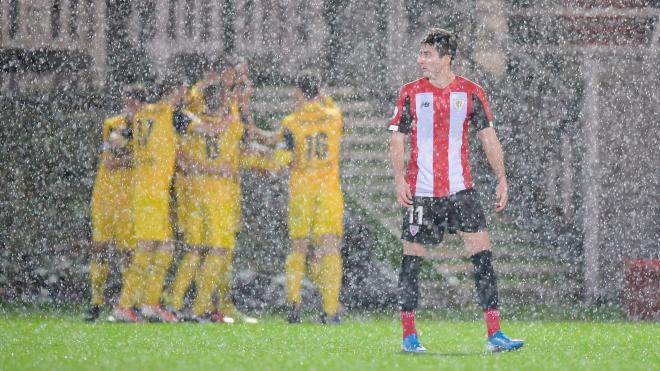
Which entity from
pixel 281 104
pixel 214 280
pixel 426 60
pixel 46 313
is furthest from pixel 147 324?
pixel 281 104

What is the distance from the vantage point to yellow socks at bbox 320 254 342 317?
12875 millimetres

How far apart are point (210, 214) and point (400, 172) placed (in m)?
3.80

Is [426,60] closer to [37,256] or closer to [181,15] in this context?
[37,256]

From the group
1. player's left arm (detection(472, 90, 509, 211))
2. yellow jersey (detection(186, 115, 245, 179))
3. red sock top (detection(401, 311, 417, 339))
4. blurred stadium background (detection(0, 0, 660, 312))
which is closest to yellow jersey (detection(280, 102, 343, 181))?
yellow jersey (detection(186, 115, 245, 179))

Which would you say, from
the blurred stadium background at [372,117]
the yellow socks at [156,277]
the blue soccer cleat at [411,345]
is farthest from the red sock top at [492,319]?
the blurred stadium background at [372,117]

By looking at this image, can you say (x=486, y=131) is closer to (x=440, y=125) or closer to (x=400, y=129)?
(x=440, y=125)

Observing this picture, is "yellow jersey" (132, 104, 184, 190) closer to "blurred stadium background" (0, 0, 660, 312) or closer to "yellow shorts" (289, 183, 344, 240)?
"yellow shorts" (289, 183, 344, 240)

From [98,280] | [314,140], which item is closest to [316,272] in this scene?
[314,140]

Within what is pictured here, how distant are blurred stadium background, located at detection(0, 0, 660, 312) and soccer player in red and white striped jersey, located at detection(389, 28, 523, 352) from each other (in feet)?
18.1

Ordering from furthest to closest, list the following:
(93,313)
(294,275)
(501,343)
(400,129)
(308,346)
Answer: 1. (294,275)
2. (93,313)
3. (308,346)
4. (400,129)
5. (501,343)

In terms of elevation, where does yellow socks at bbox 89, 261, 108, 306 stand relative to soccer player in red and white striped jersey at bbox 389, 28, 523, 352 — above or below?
below

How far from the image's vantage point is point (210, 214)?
42.5ft

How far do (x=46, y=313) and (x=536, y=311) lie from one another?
15.0 ft

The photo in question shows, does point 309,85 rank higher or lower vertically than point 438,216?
higher
